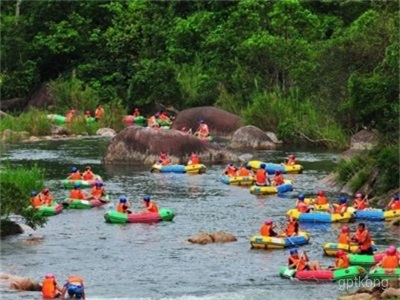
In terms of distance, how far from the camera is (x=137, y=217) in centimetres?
3856

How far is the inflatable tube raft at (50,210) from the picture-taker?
127 ft

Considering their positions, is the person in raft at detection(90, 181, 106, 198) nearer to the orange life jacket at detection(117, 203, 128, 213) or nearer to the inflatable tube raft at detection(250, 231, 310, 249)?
the orange life jacket at detection(117, 203, 128, 213)

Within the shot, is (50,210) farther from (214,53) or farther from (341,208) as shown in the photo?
(214,53)

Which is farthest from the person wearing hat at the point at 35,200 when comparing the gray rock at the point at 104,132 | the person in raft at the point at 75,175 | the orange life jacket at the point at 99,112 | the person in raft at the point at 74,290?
the orange life jacket at the point at 99,112

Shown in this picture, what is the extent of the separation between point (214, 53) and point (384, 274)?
1532 inches

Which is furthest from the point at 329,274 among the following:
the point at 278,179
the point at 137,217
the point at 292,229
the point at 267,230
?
the point at 278,179

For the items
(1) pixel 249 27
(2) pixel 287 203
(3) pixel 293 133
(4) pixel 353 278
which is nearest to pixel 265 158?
(3) pixel 293 133

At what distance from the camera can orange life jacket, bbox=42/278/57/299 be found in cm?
2716

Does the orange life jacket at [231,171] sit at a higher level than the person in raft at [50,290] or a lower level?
lower

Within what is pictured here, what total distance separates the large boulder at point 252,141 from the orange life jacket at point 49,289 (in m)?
29.1

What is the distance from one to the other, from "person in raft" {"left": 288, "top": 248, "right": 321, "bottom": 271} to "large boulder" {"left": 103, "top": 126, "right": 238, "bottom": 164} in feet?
70.2

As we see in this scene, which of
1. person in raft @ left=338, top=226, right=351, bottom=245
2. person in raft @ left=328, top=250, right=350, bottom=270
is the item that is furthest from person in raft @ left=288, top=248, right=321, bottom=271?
person in raft @ left=338, top=226, right=351, bottom=245

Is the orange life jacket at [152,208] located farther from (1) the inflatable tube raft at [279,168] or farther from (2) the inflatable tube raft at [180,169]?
(1) the inflatable tube raft at [279,168]

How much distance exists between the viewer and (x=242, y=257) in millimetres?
33062
